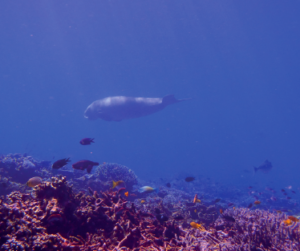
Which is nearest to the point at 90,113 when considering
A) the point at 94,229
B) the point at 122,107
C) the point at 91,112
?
the point at 91,112

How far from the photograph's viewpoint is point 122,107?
16359 mm

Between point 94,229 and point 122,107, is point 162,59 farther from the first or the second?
point 94,229

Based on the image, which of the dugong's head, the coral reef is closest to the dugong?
the dugong's head

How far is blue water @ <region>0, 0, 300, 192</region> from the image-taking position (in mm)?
38438

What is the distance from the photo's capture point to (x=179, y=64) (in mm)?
61844

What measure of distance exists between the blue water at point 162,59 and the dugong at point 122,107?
17508 millimetres

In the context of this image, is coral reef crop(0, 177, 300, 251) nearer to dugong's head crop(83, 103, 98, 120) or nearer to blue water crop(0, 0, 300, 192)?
dugong's head crop(83, 103, 98, 120)

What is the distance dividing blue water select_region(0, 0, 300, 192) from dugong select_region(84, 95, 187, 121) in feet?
57.4

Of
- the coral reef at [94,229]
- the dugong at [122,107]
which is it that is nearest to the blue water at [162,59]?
the dugong at [122,107]

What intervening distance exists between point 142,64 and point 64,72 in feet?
123

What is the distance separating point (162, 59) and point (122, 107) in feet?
157

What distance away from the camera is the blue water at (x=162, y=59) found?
126 ft

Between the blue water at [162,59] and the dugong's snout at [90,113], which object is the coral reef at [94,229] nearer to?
the dugong's snout at [90,113]

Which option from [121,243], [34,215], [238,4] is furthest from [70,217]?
[238,4]
